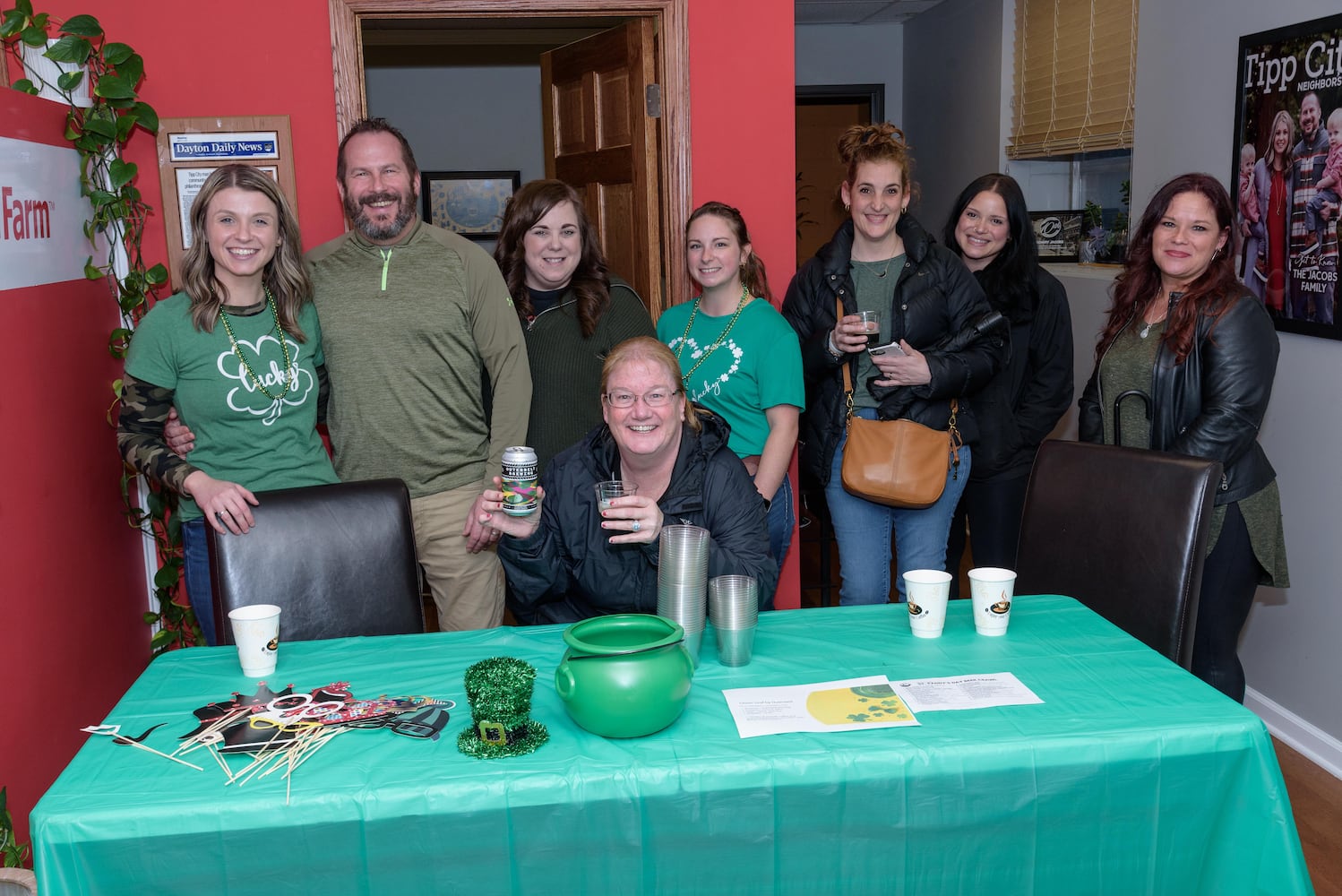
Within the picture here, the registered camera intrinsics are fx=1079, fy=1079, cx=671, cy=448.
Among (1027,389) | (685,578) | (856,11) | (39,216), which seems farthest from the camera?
(856,11)

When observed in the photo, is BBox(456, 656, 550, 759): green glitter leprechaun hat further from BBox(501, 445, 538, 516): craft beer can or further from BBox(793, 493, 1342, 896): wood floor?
BBox(793, 493, 1342, 896): wood floor

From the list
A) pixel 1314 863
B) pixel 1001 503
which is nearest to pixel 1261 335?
pixel 1001 503

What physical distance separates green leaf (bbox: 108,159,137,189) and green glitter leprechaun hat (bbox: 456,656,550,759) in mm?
2179

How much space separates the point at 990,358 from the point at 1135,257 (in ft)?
→ 1.42

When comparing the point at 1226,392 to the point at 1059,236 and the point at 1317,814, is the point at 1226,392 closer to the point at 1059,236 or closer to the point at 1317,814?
the point at 1317,814

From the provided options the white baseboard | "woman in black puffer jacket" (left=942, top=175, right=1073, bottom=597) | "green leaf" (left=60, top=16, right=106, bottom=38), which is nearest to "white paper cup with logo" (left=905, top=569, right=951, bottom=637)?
"woman in black puffer jacket" (left=942, top=175, right=1073, bottom=597)

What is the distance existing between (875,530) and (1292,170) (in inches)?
61.4

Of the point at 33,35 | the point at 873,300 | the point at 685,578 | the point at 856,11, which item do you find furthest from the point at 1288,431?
the point at 856,11

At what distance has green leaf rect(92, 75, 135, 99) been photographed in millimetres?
2924

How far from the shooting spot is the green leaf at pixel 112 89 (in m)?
2.92

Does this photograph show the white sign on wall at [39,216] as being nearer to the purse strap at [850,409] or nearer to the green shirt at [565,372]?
the green shirt at [565,372]

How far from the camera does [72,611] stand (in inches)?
105

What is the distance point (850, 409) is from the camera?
2908 millimetres

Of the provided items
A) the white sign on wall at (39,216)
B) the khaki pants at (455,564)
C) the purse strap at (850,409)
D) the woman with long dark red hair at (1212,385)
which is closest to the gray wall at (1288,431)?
the woman with long dark red hair at (1212,385)
